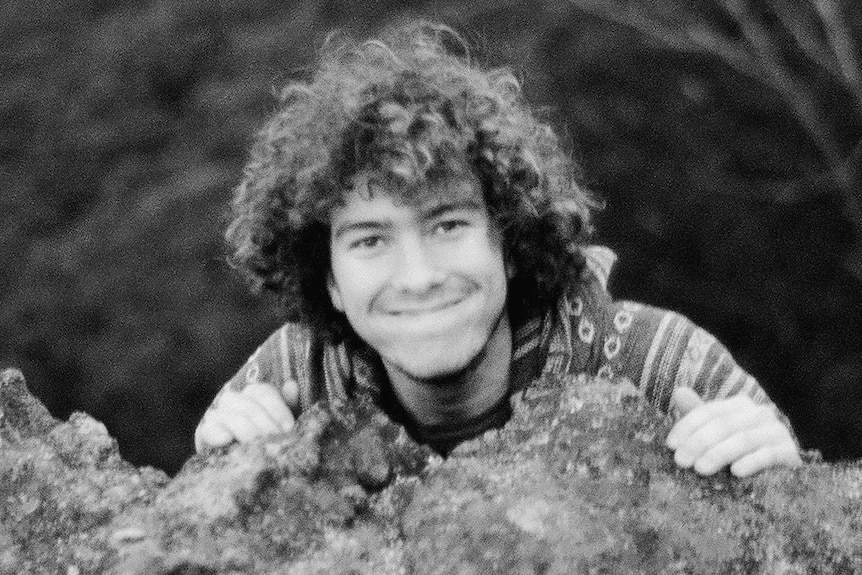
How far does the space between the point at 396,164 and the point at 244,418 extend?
50cm

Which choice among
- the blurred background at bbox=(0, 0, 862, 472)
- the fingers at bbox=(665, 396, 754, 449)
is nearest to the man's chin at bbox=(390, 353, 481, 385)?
the fingers at bbox=(665, 396, 754, 449)

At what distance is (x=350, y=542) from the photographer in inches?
46.8

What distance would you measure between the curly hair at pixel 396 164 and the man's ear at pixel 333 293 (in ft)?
0.07

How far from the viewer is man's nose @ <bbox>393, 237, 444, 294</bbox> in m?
1.63

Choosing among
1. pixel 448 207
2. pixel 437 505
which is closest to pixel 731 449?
pixel 437 505

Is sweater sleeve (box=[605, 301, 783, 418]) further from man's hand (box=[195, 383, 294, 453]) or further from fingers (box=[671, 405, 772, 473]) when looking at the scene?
man's hand (box=[195, 383, 294, 453])

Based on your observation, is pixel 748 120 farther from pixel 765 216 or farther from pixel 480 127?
pixel 480 127

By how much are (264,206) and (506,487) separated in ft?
3.32

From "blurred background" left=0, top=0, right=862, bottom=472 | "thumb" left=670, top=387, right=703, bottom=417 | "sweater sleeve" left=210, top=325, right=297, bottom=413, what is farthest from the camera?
"blurred background" left=0, top=0, right=862, bottom=472

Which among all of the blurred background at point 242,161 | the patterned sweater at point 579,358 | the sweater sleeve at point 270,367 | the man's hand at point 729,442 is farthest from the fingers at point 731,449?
the blurred background at point 242,161

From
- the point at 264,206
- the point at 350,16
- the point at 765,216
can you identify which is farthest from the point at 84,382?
the point at 765,216

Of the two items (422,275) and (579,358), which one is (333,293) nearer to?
(422,275)

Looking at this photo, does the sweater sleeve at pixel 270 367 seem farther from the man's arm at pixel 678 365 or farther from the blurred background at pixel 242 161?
the blurred background at pixel 242 161

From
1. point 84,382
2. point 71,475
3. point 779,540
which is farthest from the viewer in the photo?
point 84,382
